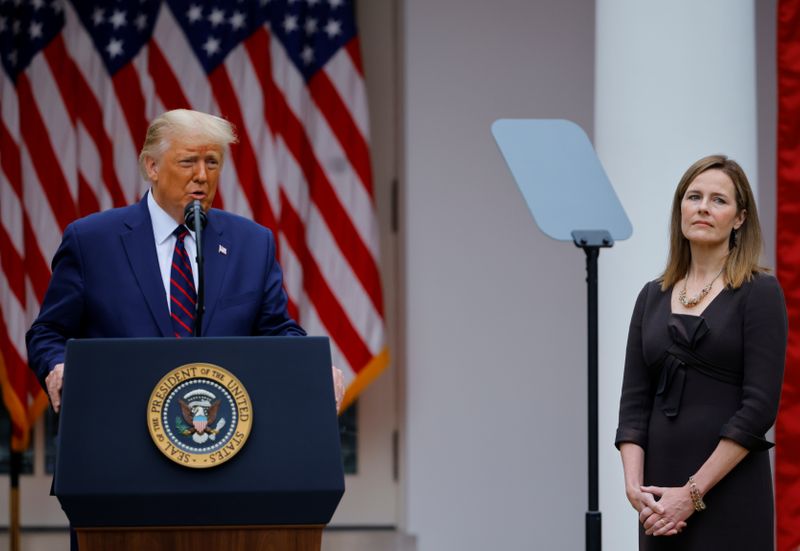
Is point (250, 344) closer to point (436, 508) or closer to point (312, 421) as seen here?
point (312, 421)

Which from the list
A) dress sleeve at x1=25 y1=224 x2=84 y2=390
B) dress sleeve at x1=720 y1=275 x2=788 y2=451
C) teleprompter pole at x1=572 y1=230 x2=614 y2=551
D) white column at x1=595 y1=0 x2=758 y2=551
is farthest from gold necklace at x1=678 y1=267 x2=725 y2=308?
dress sleeve at x1=25 y1=224 x2=84 y2=390

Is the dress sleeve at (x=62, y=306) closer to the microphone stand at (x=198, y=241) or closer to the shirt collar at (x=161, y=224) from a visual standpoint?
the shirt collar at (x=161, y=224)

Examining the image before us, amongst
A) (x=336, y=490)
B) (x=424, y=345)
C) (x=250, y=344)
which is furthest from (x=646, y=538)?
(x=424, y=345)

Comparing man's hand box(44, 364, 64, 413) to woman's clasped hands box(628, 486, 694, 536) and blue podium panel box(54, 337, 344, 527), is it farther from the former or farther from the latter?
woman's clasped hands box(628, 486, 694, 536)

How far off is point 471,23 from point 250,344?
13.4ft

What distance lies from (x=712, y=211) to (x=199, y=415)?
1344 millimetres

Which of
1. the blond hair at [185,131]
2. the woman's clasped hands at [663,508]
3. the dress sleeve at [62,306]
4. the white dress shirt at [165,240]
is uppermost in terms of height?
the blond hair at [185,131]

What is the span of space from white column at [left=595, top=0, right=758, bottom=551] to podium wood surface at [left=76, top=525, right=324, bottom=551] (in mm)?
2167

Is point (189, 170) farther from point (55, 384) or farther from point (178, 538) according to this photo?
point (178, 538)

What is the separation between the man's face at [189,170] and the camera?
9.76 feet

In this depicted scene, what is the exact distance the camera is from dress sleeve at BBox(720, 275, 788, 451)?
288 cm

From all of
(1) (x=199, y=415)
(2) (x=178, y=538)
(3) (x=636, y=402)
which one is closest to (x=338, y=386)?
(1) (x=199, y=415)

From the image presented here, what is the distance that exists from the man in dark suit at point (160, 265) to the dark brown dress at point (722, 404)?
3.34 ft

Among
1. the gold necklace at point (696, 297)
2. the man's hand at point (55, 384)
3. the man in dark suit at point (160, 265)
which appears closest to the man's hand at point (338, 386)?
the man in dark suit at point (160, 265)
